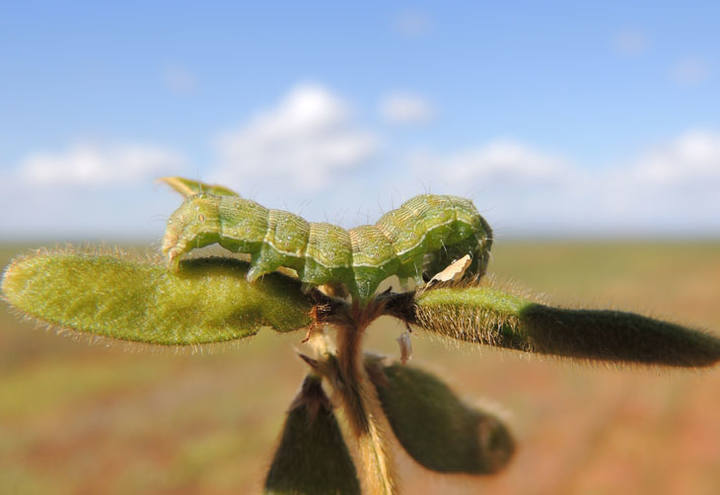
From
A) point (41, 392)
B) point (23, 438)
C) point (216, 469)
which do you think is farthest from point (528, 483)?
point (41, 392)

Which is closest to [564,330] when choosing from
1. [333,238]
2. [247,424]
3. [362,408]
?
[362,408]

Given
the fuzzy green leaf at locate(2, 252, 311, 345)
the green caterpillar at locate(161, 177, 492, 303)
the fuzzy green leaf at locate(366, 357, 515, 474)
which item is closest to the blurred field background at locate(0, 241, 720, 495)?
the fuzzy green leaf at locate(366, 357, 515, 474)

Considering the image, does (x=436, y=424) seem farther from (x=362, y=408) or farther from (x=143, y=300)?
(x=143, y=300)

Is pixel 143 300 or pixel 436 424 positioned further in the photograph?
pixel 436 424

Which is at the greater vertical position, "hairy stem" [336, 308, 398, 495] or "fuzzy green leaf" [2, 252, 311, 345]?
"fuzzy green leaf" [2, 252, 311, 345]

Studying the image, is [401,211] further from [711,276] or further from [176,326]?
[711,276]

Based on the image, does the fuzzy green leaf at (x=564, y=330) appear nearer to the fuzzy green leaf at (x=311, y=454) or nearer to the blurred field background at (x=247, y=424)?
the fuzzy green leaf at (x=311, y=454)

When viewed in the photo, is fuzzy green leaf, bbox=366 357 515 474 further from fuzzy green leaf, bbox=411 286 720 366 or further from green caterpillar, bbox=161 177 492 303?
fuzzy green leaf, bbox=411 286 720 366
